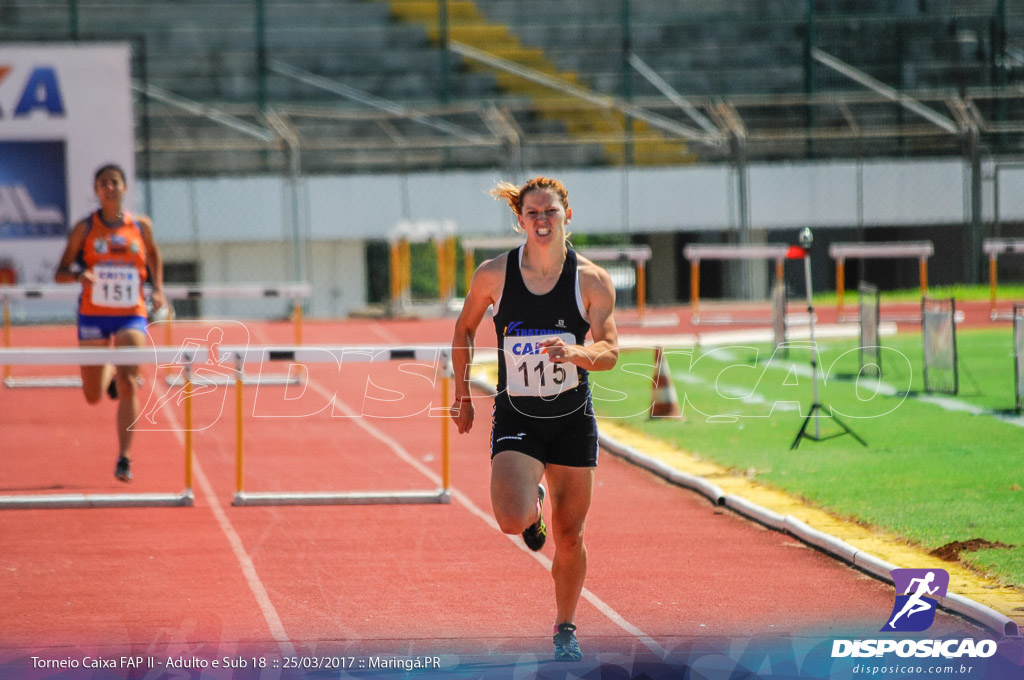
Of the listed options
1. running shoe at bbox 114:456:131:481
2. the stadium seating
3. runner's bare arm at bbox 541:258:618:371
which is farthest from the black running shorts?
the stadium seating

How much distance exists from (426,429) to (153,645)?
7.58m

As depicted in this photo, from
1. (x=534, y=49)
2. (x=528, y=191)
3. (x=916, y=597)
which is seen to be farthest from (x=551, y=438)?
(x=534, y=49)

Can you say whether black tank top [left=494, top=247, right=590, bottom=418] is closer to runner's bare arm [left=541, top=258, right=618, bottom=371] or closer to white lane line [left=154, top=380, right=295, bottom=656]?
runner's bare arm [left=541, top=258, right=618, bottom=371]

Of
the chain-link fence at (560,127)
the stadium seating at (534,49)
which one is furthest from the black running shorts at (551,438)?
the stadium seating at (534,49)

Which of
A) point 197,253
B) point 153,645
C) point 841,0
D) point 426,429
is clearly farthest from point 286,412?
point 841,0

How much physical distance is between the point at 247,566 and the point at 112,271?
133 inches

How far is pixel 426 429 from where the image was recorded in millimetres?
13484

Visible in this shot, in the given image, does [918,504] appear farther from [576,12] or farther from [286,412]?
Result: [576,12]

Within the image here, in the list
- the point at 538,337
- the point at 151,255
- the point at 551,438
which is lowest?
the point at 551,438

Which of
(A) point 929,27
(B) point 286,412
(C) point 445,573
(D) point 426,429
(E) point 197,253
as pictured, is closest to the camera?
(C) point 445,573

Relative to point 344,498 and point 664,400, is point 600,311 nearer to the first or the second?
point 344,498

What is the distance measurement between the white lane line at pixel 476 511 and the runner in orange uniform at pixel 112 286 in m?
2.36

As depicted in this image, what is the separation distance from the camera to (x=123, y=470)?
988cm

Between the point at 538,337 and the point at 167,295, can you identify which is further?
the point at 167,295
